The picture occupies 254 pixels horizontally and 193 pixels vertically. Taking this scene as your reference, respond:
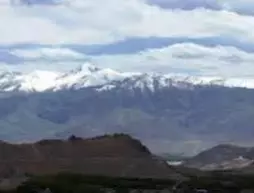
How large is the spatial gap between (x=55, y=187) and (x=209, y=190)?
114ft

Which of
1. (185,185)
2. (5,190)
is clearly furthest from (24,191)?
(185,185)

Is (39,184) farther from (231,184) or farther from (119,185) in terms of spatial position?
(231,184)

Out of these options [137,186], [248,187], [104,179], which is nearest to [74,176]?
[104,179]

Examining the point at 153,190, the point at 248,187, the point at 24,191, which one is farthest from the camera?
the point at 248,187

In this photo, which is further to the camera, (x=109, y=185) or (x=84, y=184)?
(x=109, y=185)

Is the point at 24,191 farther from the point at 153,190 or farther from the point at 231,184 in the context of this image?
the point at 231,184

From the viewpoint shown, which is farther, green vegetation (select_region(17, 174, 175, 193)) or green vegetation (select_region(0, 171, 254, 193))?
green vegetation (select_region(0, 171, 254, 193))

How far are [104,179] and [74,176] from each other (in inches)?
292

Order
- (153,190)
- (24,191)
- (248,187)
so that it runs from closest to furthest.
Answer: (24,191)
(153,190)
(248,187)

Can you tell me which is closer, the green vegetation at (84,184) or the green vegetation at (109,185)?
the green vegetation at (84,184)

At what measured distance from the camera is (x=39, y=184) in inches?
6388

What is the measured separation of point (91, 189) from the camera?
16188 centimetres

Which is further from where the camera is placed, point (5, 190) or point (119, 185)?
point (119, 185)

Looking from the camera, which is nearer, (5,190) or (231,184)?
(5,190)
